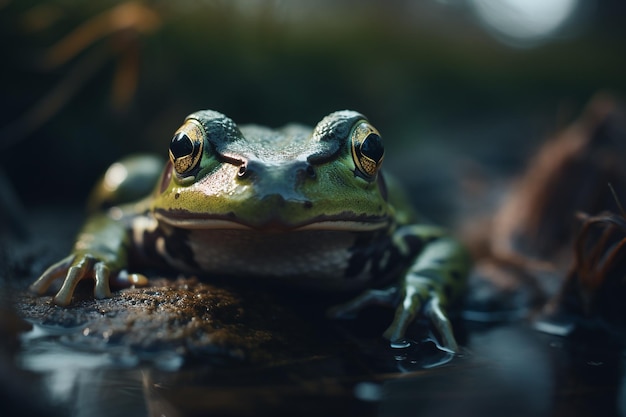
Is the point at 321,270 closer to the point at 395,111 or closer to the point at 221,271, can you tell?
the point at 221,271

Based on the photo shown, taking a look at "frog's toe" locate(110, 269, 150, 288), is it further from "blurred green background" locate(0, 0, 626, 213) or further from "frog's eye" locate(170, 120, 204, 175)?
"blurred green background" locate(0, 0, 626, 213)

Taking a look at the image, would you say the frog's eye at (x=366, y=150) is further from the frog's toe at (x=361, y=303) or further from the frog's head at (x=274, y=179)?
the frog's toe at (x=361, y=303)

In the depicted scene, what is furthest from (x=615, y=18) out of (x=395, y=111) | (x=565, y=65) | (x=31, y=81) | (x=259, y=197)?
(x=259, y=197)

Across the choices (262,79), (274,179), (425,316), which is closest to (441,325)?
(425,316)

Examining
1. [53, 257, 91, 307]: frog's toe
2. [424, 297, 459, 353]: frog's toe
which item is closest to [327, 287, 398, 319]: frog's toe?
[424, 297, 459, 353]: frog's toe

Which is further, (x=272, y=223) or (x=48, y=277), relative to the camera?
(x=48, y=277)

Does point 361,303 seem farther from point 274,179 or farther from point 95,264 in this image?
point 95,264

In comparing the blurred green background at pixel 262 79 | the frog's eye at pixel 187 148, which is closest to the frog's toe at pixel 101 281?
the frog's eye at pixel 187 148
